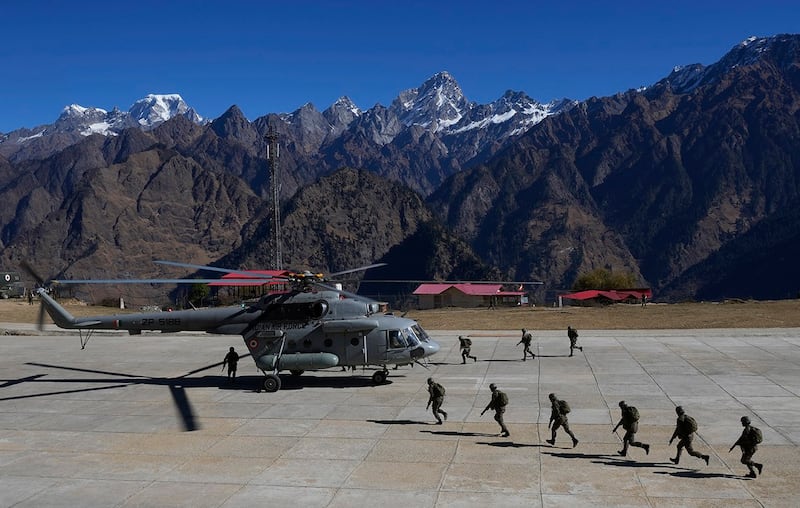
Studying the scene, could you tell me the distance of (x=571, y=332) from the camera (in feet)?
96.9

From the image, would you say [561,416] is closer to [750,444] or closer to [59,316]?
[750,444]

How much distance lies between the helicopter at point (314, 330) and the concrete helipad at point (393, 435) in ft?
3.22

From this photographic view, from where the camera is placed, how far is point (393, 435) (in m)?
16.8

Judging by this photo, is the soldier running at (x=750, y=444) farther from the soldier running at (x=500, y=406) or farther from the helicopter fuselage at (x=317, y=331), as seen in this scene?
the helicopter fuselage at (x=317, y=331)

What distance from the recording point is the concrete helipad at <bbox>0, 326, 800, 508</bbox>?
41.9ft

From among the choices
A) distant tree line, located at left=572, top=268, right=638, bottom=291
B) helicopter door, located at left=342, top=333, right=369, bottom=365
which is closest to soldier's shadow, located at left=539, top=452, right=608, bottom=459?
helicopter door, located at left=342, top=333, right=369, bottom=365

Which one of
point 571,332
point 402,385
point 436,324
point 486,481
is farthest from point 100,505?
point 436,324

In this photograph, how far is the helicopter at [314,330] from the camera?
73.7 feet

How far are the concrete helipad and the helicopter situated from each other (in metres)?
0.98

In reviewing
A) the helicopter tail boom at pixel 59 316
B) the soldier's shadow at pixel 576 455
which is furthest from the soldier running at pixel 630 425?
the helicopter tail boom at pixel 59 316

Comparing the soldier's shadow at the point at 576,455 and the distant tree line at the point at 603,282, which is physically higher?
the distant tree line at the point at 603,282

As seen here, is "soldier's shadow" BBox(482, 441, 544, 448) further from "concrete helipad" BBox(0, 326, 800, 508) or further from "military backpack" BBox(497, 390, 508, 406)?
"military backpack" BBox(497, 390, 508, 406)

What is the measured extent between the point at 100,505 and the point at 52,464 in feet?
11.0

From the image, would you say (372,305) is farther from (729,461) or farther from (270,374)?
(729,461)
